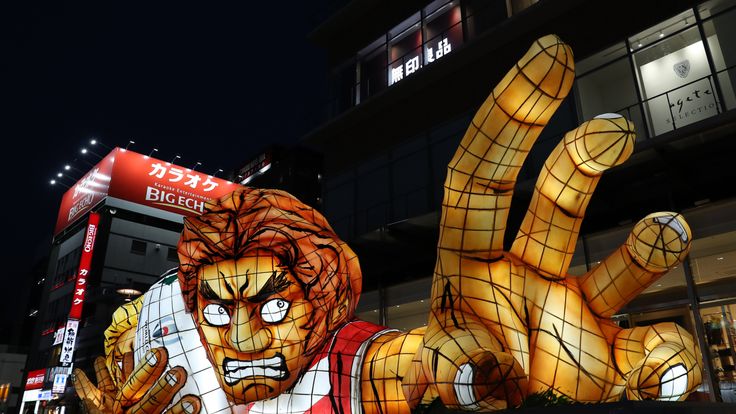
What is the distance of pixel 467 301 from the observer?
97.0 inches

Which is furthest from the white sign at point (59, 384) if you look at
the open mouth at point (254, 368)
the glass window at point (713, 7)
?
the glass window at point (713, 7)

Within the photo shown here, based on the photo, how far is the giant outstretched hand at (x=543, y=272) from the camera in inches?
84.4

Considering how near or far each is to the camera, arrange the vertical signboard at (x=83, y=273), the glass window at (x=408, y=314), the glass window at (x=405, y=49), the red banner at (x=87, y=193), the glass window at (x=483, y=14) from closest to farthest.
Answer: the glass window at (x=408, y=314) → the glass window at (x=483, y=14) → the glass window at (x=405, y=49) → the vertical signboard at (x=83, y=273) → the red banner at (x=87, y=193)

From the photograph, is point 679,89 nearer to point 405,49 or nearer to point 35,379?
point 405,49

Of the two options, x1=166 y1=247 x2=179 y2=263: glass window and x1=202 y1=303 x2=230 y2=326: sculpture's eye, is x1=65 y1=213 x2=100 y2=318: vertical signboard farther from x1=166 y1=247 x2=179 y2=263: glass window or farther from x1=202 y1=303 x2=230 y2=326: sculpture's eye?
x1=202 y1=303 x2=230 y2=326: sculpture's eye

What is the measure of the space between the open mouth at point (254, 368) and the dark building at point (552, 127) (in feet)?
20.5

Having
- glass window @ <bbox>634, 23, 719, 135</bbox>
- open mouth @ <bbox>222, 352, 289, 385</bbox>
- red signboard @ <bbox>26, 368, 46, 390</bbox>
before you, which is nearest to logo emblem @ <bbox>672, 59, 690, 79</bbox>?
glass window @ <bbox>634, 23, 719, 135</bbox>

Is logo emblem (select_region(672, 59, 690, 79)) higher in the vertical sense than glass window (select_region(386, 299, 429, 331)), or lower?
higher

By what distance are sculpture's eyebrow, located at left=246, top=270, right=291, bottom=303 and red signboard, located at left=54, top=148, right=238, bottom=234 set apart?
739 inches

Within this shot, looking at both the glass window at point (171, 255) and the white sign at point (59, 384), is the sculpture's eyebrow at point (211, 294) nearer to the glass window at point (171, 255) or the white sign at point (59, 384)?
the white sign at point (59, 384)

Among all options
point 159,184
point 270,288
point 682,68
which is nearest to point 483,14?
point 682,68

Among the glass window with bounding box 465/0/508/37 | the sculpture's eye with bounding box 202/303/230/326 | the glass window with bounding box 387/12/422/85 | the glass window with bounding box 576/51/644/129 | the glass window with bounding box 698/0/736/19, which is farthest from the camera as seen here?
the glass window with bounding box 387/12/422/85

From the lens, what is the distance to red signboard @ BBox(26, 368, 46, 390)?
23.1 metres

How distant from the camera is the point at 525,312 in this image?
8.30 feet
